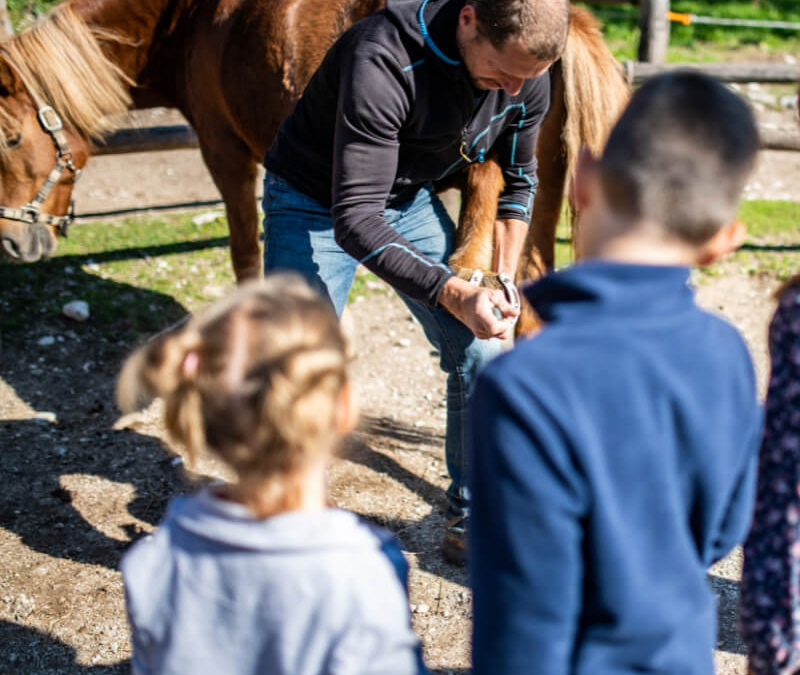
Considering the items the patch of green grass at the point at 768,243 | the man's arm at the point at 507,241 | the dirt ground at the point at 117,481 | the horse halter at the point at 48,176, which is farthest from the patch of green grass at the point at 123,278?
the patch of green grass at the point at 768,243

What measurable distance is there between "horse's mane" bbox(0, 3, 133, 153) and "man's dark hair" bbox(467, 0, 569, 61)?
2.14 meters

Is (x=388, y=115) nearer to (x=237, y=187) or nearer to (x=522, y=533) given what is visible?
(x=522, y=533)

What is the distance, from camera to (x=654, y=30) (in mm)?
5332

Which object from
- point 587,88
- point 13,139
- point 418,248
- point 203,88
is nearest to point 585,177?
point 418,248

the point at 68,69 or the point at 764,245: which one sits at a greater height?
Result: the point at 68,69

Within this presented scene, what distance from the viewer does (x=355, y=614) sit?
105 cm

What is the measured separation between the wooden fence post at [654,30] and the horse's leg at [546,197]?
9.29ft

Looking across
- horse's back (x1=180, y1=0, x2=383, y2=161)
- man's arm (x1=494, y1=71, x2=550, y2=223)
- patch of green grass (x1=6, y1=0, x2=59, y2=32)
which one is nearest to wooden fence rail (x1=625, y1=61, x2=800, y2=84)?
horse's back (x1=180, y1=0, x2=383, y2=161)

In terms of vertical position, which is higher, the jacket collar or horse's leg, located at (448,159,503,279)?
the jacket collar

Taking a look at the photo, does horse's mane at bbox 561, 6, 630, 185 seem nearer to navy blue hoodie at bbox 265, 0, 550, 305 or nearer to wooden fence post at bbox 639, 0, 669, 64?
navy blue hoodie at bbox 265, 0, 550, 305

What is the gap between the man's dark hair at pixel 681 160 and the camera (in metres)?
1.00

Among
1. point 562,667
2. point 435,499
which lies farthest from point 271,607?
point 435,499

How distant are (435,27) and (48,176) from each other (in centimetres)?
207

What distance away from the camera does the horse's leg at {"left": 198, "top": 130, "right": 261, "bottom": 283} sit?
3.34 m
